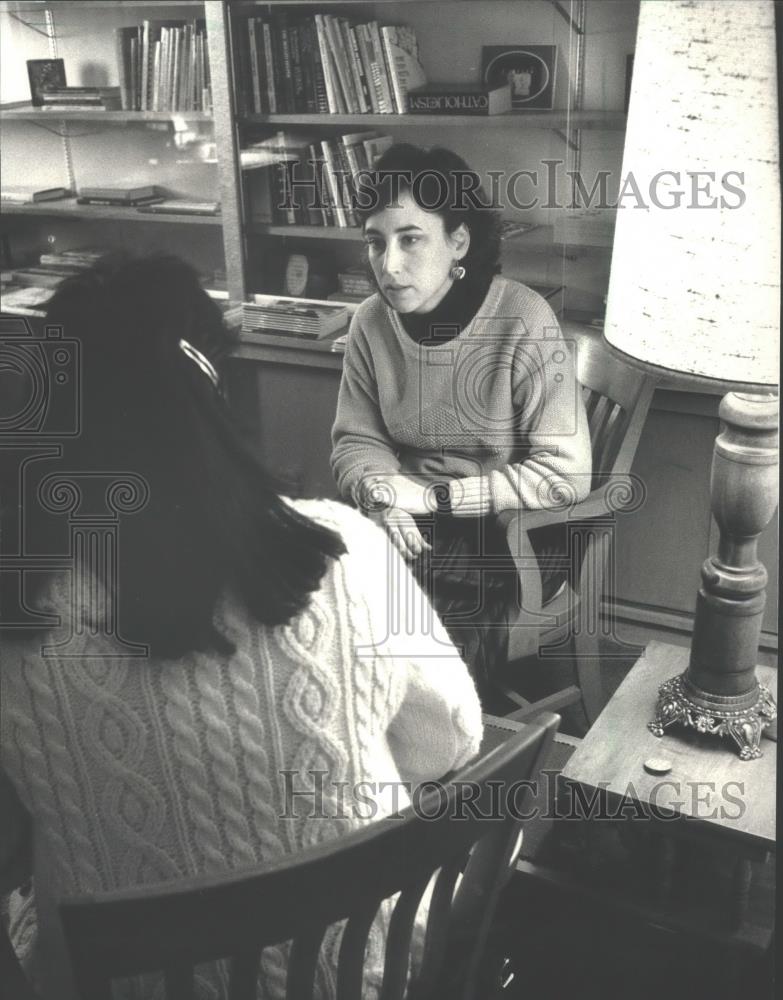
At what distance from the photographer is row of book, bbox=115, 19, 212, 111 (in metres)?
1.20

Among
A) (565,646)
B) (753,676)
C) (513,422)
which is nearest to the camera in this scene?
(753,676)

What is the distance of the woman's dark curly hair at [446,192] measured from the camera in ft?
3.36

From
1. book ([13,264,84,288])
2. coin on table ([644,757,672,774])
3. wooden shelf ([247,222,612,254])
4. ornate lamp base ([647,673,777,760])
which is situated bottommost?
coin on table ([644,757,672,774])

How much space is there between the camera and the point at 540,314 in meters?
1.10

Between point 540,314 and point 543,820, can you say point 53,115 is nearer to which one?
point 540,314

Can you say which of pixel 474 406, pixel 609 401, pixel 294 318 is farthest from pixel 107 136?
pixel 609 401

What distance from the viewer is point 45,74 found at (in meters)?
1.19

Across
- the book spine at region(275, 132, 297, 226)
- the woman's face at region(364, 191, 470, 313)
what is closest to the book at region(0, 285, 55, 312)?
the book spine at region(275, 132, 297, 226)

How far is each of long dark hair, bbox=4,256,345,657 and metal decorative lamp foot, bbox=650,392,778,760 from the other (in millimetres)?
434

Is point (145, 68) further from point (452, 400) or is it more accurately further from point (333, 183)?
point (452, 400)

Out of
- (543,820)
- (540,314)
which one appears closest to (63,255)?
(540,314)

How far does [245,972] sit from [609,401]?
2.77 feet

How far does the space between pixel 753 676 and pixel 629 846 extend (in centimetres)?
22

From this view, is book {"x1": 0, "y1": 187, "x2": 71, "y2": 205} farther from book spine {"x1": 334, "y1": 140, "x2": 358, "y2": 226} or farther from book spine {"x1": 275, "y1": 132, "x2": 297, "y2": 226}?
book spine {"x1": 334, "y1": 140, "x2": 358, "y2": 226}
